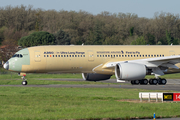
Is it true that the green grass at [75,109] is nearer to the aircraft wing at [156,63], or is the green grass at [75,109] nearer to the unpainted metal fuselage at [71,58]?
the unpainted metal fuselage at [71,58]

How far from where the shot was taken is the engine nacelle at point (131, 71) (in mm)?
30048

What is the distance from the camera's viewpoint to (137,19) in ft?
454

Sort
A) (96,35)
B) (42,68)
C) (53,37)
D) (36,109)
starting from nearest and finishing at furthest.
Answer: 1. (36,109)
2. (42,68)
3. (53,37)
4. (96,35)

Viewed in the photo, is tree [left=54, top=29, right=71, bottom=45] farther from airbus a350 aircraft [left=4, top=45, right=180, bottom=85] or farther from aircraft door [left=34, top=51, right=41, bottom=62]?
aircraft door [left=34, top=51, right=41, bottom=62]

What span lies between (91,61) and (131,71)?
4.83 m

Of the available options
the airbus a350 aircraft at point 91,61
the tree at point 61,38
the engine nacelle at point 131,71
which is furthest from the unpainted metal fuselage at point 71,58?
the tree at point 61,38

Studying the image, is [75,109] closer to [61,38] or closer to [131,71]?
[131,71]

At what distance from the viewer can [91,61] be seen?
3266 centimetres

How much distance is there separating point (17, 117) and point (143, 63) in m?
20.6

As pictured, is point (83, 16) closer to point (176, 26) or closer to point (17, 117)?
point (176, 26)

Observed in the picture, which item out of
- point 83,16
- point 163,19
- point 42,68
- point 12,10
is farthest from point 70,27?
point 42,68

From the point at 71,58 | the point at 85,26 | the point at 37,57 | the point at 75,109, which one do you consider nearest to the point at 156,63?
the point at 71,58

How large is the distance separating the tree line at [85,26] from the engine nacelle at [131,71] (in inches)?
3032

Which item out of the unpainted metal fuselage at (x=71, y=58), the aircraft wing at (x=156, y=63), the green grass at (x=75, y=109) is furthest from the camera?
the unpainted metal fuselage at (x=71, y=58)
